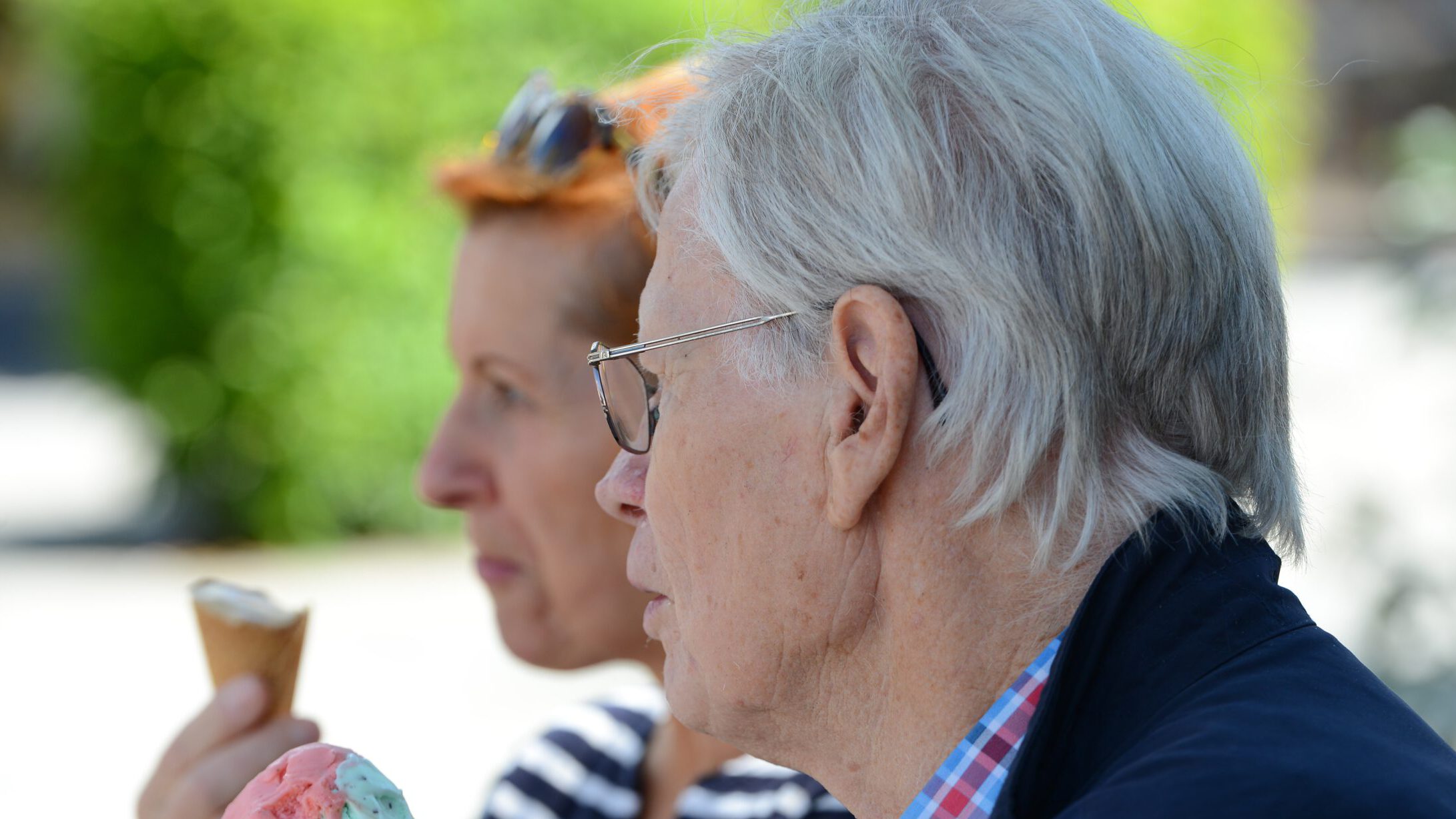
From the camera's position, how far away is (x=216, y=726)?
5.79ft

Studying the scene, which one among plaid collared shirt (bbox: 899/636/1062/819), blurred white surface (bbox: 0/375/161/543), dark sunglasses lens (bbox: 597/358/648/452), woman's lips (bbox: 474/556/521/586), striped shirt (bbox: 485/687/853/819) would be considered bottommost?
blurred white surface (bbox: 0/375/161/543)

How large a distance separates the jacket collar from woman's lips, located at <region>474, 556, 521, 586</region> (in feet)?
4.40

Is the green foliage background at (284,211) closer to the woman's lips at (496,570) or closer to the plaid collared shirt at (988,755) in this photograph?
the woman's lips at (496,570)

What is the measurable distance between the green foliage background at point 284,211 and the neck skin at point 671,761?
5662 millimetres

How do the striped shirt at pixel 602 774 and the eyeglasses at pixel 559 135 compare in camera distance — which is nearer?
the striped shirt at pixel 602 774

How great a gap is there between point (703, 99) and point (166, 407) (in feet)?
24.8

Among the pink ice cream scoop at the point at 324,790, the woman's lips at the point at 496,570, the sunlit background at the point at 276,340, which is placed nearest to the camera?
the pink ice cream scoop at the point at 324,790

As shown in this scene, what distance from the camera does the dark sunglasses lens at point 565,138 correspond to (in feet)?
7.41

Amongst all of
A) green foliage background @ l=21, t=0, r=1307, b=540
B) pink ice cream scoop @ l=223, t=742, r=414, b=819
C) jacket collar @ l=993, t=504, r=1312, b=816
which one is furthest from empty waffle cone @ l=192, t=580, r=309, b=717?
green foliage background @ l=21, t=0, r=1307, b=540

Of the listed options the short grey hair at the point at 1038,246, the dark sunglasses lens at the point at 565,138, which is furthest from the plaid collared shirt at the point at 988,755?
the dark sunglasses lens at the point at 565,138

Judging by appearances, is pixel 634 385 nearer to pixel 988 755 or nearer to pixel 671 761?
pixel 988 755

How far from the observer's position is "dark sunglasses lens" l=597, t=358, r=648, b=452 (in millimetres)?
1546

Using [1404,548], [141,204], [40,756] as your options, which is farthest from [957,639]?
[141,204]

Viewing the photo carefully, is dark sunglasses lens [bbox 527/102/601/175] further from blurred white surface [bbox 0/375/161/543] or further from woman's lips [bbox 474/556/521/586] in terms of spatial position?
blurred white surface [bbox 0/375/161/543]
